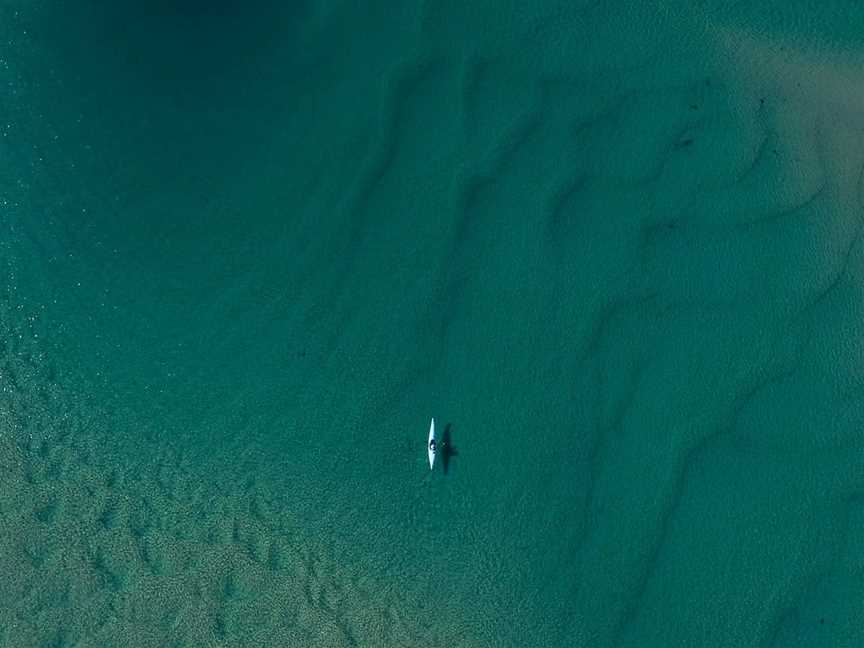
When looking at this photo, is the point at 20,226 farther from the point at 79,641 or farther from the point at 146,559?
the point at 79,641

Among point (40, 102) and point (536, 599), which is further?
point (40, 102)

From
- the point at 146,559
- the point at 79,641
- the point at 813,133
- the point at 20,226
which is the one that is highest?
the point at 813,133

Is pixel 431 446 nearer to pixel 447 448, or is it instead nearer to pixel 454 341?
pixel 447 448

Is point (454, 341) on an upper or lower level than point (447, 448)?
upper

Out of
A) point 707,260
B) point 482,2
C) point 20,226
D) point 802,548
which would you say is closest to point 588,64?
point 482,2

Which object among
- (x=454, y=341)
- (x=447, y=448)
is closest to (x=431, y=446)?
(x=447, y=448)
